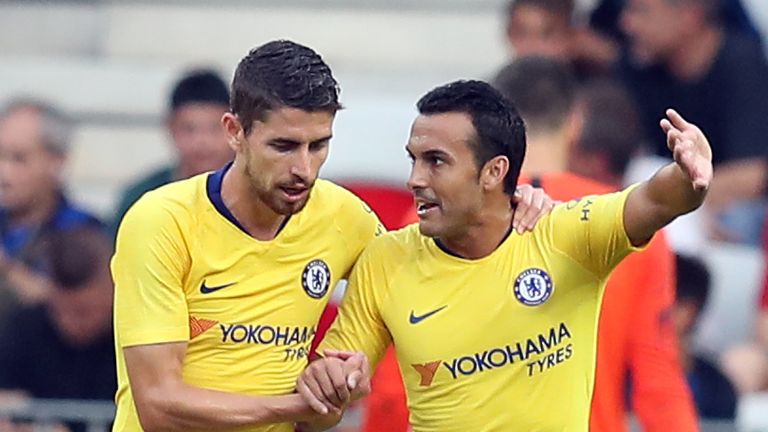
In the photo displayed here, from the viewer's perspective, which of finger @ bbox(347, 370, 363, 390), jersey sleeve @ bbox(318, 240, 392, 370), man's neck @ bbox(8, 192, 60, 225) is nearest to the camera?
finger @ bbox(347, 370, 363, 390)

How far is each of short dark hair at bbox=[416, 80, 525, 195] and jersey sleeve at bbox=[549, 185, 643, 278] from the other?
0.61 ft

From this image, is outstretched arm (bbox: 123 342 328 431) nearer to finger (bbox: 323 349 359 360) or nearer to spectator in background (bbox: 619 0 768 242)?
finger (bbox: 323 349 359 360)

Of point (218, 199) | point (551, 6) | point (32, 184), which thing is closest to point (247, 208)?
point (218, 199)

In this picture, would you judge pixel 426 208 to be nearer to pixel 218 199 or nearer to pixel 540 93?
pixel 218 199

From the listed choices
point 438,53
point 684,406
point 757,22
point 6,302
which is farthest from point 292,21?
point 684,406

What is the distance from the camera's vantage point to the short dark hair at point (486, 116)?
4.90 meters

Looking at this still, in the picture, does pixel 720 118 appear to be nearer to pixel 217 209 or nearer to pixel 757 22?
pixel 757 22

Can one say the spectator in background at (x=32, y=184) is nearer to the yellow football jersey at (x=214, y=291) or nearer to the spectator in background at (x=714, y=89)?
the spectator in background at (x=714, y=89)

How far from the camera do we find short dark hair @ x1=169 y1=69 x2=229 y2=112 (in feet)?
26.8

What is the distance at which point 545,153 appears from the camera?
6.05 m

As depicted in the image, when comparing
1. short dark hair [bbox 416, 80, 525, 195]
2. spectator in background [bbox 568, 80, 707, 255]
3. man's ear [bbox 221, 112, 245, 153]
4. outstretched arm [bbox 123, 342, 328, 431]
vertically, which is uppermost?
spectator in background [bbox 568, 80, 707, 255]

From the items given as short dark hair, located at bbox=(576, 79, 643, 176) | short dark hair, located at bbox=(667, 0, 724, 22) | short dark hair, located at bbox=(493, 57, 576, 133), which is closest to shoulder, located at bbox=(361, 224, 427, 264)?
short dark hair, located at bbox=(493, 57, 576, 133)

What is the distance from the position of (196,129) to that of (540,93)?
2.28 m

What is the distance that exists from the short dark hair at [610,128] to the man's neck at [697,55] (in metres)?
1.42
